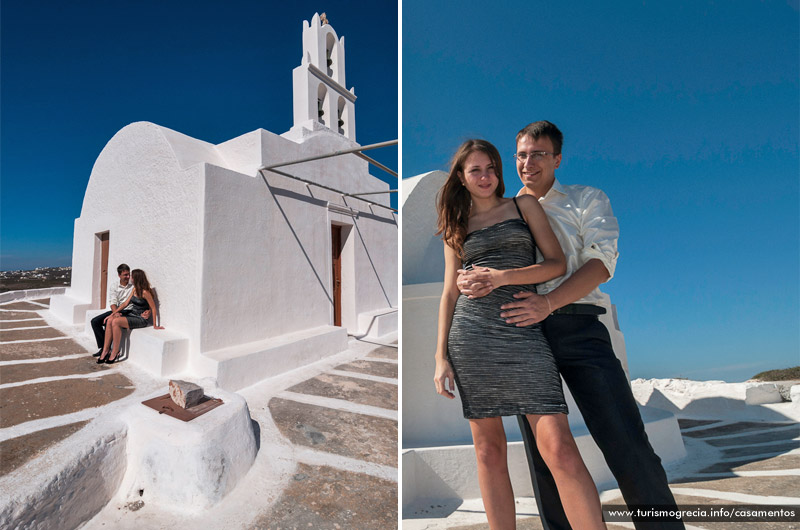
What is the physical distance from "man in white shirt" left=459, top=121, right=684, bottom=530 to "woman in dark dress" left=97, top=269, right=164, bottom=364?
5440mm

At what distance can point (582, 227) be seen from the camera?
1.48 m

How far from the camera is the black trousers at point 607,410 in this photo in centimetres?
132

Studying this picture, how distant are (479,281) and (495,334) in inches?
7.9

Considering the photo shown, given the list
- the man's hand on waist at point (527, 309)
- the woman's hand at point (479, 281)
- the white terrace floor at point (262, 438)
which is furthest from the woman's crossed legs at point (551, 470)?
the white terrace floor at point (262, 438)

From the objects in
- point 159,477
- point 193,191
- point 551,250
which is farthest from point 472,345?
point 193,191

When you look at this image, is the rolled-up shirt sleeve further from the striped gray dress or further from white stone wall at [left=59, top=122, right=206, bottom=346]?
white stone wall at [left=59, top=122, right=206, bottom=346]

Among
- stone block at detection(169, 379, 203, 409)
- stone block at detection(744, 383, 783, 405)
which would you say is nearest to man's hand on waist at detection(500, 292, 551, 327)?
stone block at detection(169, 379, 203, 409)

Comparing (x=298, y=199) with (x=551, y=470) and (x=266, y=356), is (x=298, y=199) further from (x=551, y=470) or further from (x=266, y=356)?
(x=551, y=470)

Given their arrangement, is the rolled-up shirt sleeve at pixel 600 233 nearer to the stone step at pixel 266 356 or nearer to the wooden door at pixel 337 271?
the stone step at pixel 266 356

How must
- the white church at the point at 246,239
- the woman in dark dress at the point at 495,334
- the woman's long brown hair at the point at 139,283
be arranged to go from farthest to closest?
the woman's long brown hair at the point at 139,283 < the white church at the point at 246,239 < the woman in dark dress at the point at 495,334

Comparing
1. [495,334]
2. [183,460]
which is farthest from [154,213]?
[495,334]

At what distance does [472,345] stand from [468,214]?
1.67ft

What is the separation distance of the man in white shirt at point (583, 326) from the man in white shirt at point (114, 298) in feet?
18.8

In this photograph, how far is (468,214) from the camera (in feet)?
5.13
